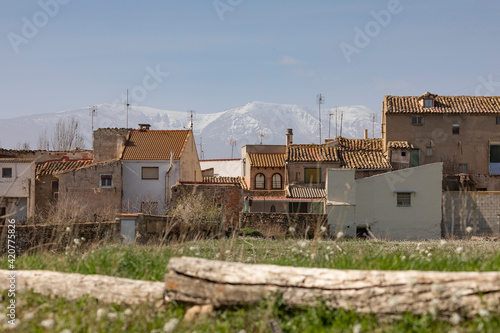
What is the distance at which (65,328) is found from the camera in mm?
6582

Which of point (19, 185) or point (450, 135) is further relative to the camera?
point (450, 135)

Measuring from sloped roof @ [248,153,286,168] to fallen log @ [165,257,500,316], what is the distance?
4279 centimetres

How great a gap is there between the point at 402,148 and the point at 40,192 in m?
27.1

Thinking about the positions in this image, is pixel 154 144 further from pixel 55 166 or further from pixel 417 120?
pixel 417 120

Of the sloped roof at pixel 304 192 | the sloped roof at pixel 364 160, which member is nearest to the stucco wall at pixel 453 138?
the sloped roof at pixel 364 160

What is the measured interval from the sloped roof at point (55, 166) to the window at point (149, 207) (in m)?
6.77

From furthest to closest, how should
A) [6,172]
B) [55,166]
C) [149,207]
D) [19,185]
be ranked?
1. [55,166]
2. [19,185]
3. [6,172]
4. [149,207]

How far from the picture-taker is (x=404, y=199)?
34.2m

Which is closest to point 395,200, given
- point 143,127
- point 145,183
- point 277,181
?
point 145,183

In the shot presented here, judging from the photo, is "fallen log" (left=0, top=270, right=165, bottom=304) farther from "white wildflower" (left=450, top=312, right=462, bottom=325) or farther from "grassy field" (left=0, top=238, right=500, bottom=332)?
"white wildflower" (left=450, top=312, right=462, bottom=325)

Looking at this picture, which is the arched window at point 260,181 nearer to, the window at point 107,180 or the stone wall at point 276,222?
the window at point 107,180

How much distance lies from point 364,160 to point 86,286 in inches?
1497

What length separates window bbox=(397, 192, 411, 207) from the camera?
34.2m

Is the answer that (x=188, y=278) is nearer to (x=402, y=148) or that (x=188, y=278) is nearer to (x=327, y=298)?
(x=327, y=298)
